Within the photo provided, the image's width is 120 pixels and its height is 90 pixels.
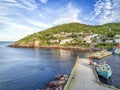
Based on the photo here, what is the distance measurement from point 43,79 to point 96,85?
759 inches

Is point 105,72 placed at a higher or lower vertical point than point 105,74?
higher

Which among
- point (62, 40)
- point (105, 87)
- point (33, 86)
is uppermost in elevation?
point (62, 40)

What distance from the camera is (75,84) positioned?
90.2ft

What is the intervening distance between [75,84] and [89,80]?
12.9 ft

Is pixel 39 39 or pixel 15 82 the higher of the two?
pixel 39 39

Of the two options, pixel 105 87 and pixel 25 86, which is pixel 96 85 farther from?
pixel 25 86

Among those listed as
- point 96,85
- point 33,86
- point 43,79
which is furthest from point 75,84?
point 43,79

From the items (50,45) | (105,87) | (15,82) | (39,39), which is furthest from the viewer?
(39,39)

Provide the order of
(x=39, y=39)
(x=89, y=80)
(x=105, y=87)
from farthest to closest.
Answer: (x=39, y=39)
(x=89, y=80)
(x=105, y=87)

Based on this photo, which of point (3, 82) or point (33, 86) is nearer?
point (33, 86)

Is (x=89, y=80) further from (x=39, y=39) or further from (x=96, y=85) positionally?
(x=39, y=39)

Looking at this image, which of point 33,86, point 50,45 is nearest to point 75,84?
point 33,86

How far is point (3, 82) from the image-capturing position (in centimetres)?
4066

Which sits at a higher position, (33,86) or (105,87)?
(105,87)
